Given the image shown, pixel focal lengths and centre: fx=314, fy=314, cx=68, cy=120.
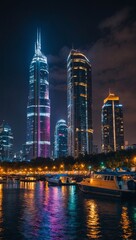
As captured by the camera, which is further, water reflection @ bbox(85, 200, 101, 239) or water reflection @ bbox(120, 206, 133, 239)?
water reflection @ bbox(120, 206, 133, 239)

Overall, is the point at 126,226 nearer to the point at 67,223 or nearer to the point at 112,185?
the point at 67,223

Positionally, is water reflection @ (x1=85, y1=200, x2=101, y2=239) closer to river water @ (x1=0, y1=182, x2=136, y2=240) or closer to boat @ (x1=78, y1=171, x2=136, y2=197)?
river water @ (x1=0, y1=182, x2=136, y2=240)

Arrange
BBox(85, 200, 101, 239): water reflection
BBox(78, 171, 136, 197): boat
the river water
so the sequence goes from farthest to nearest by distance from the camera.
Result: BBox(78, 171, 136, 197): boat, the river water, BBox(85, 200, 101, 239): water reflection

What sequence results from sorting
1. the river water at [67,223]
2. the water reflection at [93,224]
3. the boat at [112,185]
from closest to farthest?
the water reflection at [93,224] → the river water at [67,223] → the boat at [112,185]

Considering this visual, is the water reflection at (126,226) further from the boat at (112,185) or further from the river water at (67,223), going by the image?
the boat at (112,185)

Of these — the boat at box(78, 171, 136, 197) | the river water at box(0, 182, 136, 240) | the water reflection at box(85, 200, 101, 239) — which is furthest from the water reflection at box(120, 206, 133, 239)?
the boat at box(78, 171, 136, 197)

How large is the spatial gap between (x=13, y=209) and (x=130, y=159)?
109m

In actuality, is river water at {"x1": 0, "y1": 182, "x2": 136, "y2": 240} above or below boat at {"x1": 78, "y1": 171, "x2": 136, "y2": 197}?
below

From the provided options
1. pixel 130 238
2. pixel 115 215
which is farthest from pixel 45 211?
pixel 130 238

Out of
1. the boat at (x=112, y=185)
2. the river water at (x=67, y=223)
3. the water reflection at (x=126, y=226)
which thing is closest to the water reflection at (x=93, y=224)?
the river water at (x=67, y=223)

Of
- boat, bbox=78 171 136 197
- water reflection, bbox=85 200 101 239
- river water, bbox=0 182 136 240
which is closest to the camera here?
water reflection, bbox=85 200 101 239

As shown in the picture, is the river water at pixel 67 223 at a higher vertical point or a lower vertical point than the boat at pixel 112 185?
lower

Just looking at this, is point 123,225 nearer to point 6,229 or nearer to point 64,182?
point 6,229

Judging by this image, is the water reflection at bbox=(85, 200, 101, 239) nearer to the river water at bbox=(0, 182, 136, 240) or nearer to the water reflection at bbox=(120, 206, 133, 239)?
the river water at bbox=(0, 182, 136, 240)
